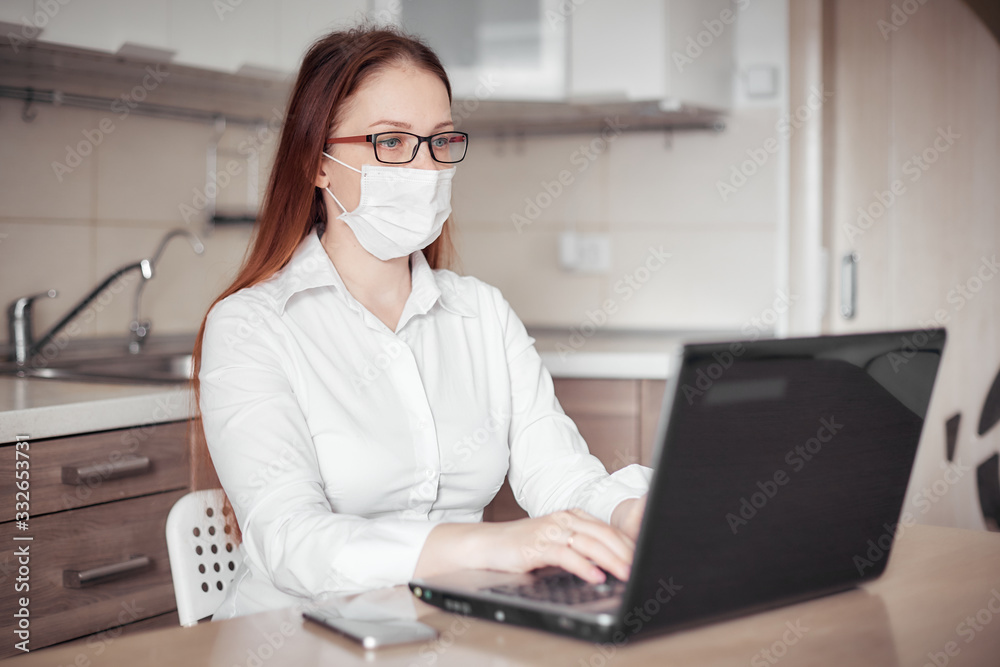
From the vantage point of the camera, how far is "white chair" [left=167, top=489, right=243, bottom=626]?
1.10 meters

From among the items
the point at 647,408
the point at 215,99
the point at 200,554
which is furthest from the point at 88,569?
the point at 215,99

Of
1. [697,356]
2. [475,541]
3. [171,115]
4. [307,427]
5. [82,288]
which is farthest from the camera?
[171,115]

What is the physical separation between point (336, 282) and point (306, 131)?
0.22 metres

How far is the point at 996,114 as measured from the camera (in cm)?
271

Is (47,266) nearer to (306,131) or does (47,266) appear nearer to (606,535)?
(306,131)

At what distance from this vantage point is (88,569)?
5.17 ft

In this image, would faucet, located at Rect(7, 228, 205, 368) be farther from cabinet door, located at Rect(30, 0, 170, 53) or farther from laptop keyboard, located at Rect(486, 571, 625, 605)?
laptop keyboard, located at Rect(486, 571, 625, 605)

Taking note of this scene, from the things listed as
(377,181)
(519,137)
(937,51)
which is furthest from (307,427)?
Answer: (937,51)

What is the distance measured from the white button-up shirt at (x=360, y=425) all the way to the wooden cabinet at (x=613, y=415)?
2.98 feet

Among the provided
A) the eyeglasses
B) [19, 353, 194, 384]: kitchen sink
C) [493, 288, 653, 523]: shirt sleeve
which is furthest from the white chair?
[19, 353, 194, 384]: kitchen sink

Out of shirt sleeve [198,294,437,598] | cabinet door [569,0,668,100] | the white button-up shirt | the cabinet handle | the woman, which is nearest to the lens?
shirt sleeve [198,294,437,598]

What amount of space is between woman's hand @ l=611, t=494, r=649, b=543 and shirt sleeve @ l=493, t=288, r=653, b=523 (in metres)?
0.08

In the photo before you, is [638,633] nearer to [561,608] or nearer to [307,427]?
[561,608]

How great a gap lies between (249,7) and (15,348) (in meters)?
0.91
